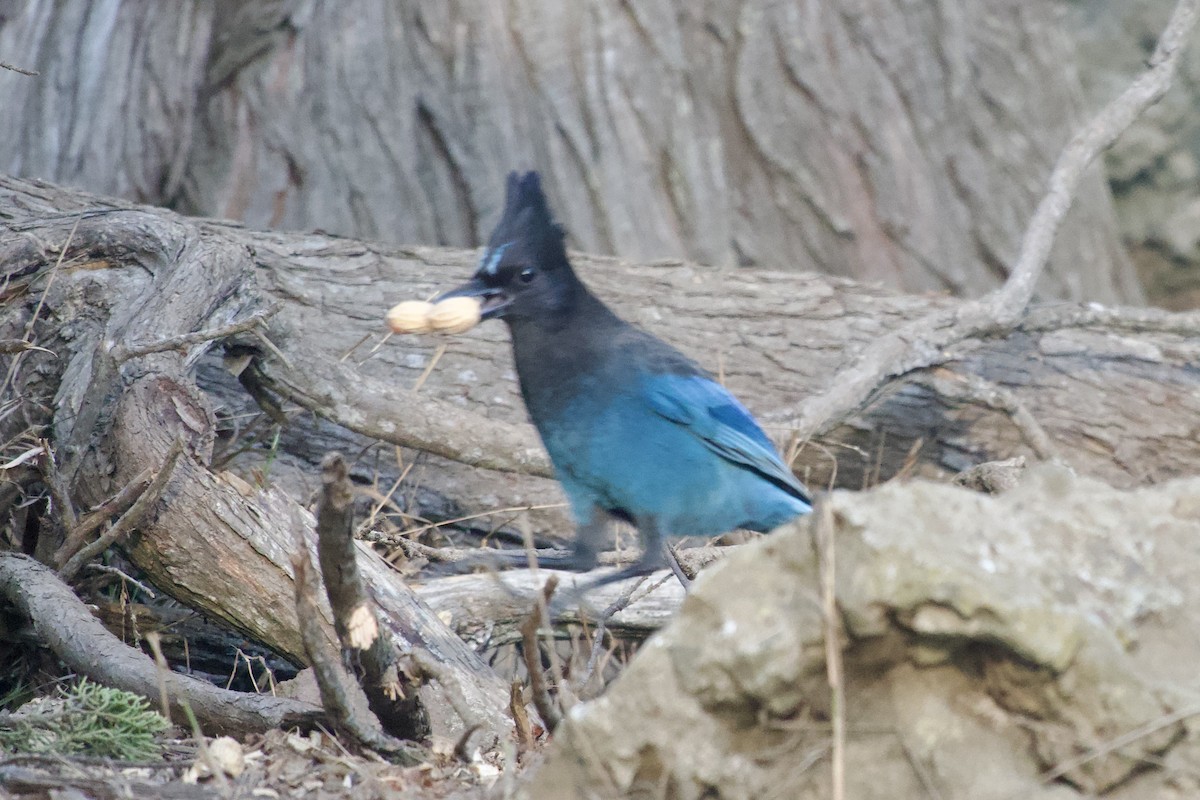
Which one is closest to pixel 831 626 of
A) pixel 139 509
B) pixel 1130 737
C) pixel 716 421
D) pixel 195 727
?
pixel 1130 737

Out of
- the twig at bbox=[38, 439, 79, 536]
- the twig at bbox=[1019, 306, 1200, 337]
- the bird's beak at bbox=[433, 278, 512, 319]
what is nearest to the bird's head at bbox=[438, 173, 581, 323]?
the bird's beak at bbox=[433, 278, 512, 319]

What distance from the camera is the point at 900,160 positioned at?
622cm

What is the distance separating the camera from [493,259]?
3.01 meters

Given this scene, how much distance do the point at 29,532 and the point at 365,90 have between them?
10.0 feet

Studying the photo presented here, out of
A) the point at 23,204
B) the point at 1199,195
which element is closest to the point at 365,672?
the point at 23,204

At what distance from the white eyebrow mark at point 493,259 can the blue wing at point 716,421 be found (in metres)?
0.42

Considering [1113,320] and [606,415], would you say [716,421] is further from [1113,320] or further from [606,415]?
[1113,320]

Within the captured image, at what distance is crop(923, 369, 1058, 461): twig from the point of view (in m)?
4.20

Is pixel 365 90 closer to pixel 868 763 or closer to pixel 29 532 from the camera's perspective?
pixel 29 532

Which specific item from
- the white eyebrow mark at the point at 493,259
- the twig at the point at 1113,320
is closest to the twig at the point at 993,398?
the twig at the point at 1113,320

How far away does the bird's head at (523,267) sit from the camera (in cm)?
300

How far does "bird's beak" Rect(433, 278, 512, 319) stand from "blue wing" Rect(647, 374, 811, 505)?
362 millimetres

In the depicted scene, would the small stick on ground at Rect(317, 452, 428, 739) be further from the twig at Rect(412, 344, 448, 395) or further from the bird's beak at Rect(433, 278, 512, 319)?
the twig at Rect(412, 344, 448, 395)

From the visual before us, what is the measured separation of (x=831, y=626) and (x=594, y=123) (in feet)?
14.8
